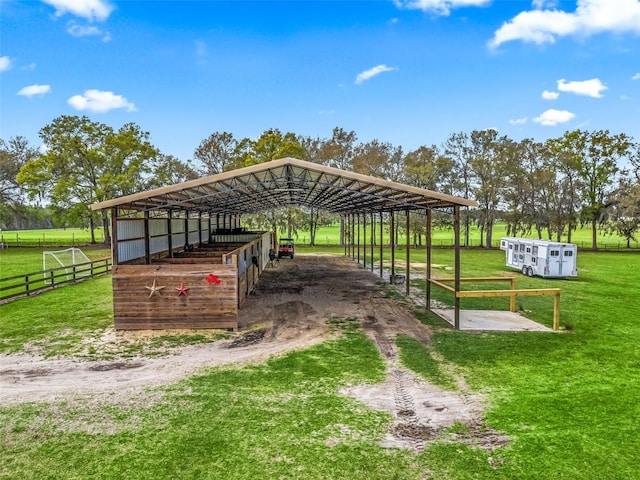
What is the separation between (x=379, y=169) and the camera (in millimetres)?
40812

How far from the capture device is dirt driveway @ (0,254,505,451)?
18.4ft

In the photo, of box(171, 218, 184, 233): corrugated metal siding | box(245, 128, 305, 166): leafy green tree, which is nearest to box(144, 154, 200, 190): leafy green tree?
box(245, 128, 305, 166): leafy green tree

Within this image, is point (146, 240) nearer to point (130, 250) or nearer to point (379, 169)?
point (130, 250)

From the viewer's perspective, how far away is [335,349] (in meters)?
8.55

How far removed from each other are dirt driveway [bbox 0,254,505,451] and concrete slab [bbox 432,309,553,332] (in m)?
1.06

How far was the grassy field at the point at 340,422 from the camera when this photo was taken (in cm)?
442

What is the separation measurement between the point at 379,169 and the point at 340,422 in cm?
3695

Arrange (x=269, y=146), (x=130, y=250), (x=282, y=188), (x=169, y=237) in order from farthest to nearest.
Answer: (x=269, y=146)
(x=282, y=188)
(x=169, y=237)
(x=130, y=250)

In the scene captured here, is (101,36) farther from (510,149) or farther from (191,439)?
(510,149)

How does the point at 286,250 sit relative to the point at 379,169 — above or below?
below

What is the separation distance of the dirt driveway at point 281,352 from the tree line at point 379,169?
25288mm

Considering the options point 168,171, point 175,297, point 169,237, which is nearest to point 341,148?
point 168,171

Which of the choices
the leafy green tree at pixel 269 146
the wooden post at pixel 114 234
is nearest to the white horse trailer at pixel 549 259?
the wooden post at pixel 114 234

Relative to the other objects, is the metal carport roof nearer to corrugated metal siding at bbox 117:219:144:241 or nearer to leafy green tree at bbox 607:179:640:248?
corrugated metal siding at bbox 117:219:144:241
